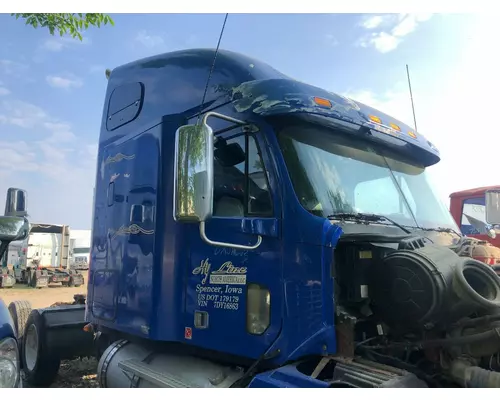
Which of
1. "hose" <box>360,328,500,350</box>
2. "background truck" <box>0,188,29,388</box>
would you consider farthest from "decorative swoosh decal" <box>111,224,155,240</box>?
"hose" <box>360,328,500,350</box>

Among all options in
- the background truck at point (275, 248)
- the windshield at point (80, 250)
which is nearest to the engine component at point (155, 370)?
the background truck at point (275, 248)

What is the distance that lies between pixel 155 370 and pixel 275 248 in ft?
4.72

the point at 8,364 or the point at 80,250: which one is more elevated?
the point at 80,250

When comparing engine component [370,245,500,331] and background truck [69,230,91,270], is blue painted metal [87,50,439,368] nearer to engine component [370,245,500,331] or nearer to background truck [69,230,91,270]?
engine component [370,245,500,331]

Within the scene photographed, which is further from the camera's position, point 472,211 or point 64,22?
point 472,211

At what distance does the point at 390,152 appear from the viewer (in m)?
3.67

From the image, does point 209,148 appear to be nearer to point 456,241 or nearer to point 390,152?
point 390,152

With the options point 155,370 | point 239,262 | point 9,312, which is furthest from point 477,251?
point 9,312

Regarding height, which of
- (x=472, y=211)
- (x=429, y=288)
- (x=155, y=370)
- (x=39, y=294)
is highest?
(x=472, y=211)

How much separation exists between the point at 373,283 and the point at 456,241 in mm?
1171

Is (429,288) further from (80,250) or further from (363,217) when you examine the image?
(80,250)

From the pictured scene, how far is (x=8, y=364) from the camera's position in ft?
8.23

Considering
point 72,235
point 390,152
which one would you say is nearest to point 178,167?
point 390,152

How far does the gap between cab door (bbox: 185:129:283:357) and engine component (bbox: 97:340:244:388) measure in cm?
20
